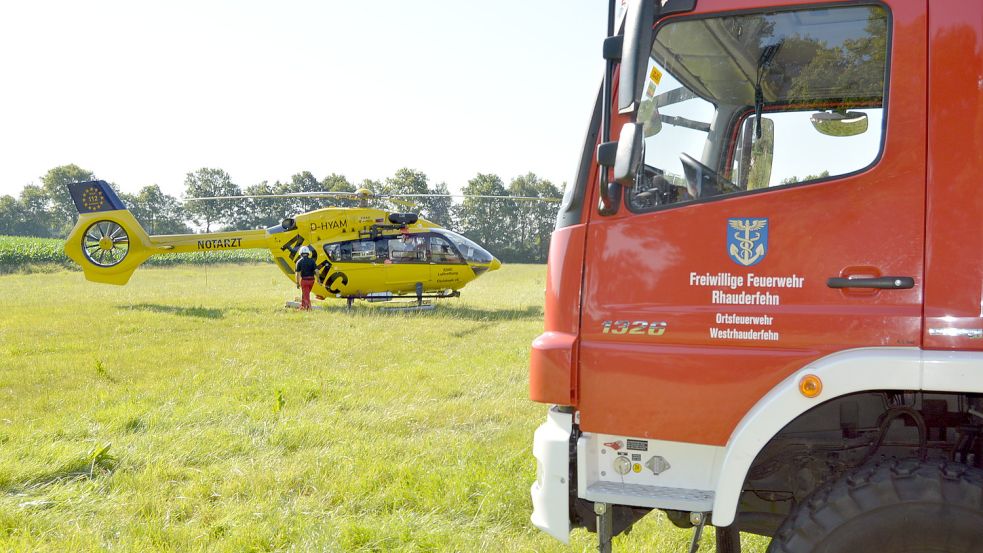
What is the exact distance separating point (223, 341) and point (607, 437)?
31.3ft

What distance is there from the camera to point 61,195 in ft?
302

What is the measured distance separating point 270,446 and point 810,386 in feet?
14.6

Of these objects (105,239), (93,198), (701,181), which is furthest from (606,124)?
(93,198)

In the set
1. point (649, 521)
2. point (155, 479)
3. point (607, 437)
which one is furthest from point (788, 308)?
point (155, 479)

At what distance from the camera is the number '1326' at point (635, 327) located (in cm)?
263

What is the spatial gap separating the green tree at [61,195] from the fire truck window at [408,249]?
77.4 meters

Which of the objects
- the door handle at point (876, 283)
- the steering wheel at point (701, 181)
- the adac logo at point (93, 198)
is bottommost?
the door handle at point (876, 283)

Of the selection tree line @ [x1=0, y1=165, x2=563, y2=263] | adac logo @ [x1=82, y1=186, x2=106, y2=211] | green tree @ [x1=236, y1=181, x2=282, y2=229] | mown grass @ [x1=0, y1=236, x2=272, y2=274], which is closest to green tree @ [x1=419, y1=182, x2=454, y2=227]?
tree line @ [x1=0, y1=165, x2=563, y2=263]

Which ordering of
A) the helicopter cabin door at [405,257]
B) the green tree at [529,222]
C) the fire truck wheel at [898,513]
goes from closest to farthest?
1. the fire truck wheel at [898,513]
2. the helicopter cabin door at [405,257]
3. the green tree at [529,222]

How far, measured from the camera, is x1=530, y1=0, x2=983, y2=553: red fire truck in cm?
230

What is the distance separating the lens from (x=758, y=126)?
117 inches

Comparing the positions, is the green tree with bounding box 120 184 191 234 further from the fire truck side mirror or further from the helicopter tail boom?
the fire truck side mirror

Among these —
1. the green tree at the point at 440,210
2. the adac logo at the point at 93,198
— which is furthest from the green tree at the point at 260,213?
the adac logo at the point at 93,198

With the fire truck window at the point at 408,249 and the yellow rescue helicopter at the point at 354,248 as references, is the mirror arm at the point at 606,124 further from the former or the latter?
the fire truck window at the point at 408,249
